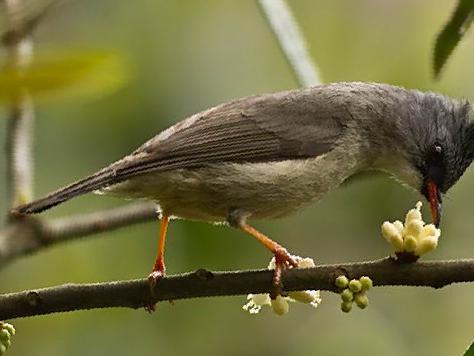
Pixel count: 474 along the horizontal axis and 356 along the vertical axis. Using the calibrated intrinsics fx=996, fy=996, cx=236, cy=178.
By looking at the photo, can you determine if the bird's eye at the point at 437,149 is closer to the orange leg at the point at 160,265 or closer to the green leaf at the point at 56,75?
the orange leg at the point at 160,265

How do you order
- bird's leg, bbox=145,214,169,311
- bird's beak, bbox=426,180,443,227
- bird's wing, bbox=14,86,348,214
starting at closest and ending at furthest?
bird's leg, bbox=145,214,169,311
bird's wing, bbox=14,86,348,214
bird's beak, bbox=426,180,443,227

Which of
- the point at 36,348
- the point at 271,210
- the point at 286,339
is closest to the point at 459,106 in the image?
the point at 271,210

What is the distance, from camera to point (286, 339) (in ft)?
18.9

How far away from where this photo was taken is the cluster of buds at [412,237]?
9.69ft

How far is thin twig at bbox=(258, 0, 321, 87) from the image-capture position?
3809mm

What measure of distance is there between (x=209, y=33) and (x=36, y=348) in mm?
2228

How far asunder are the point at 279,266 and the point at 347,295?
17.5 inches

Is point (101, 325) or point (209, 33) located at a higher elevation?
point (209, 33)

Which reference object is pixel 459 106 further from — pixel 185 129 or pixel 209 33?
pixel 209 33

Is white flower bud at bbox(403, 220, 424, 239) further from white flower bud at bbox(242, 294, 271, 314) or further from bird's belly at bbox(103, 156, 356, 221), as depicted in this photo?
bird's belly at bbox(103, 156, 356, 221)

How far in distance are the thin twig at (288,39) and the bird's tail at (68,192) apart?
818 millimetres

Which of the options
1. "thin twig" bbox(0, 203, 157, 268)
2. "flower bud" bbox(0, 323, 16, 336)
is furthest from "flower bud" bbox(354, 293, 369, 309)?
"thin twig" bbox(0, 203, 157, 268)

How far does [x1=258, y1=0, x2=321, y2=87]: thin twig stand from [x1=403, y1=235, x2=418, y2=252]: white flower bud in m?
1.12

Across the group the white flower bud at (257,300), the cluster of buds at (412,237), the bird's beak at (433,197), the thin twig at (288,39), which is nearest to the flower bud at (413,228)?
the cluster of buds at (412,237)
